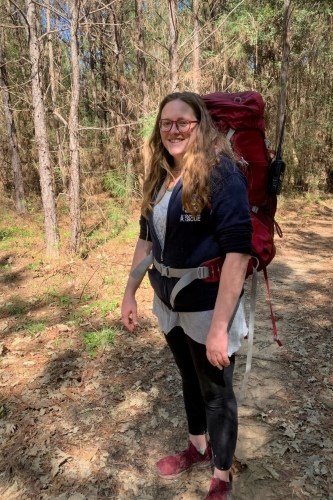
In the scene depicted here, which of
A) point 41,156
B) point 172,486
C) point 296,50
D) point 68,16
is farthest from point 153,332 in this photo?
point 296,50

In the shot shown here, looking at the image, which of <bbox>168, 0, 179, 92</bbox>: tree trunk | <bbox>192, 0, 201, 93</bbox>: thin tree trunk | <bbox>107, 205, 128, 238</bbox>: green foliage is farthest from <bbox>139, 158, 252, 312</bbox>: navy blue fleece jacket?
<bbox>192, 0, 201, 93</bbox>: thin tree trunk

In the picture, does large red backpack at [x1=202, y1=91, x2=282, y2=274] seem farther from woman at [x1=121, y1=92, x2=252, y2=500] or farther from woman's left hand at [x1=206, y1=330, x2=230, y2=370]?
woman's left hand at [x1=206, y1=330, x2=230, y2=370]

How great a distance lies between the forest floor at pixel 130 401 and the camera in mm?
2482

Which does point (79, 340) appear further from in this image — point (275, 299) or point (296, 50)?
point (296, 50)

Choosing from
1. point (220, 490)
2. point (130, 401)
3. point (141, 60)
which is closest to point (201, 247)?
point (220, 490)

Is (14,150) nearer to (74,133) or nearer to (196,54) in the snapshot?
(74,133)

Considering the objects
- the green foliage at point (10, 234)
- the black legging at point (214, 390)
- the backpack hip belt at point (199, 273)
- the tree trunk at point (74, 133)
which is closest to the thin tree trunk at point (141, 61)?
the tree trunk at point (74, 133)

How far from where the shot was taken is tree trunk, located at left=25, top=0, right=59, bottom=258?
656 cm

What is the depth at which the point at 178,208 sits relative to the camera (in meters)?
1.70

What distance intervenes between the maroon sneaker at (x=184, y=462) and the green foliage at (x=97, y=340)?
5.60 feet

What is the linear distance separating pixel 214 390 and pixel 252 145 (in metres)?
1.14

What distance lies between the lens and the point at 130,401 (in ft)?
10.9

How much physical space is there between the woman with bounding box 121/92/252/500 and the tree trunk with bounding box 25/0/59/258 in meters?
5.50

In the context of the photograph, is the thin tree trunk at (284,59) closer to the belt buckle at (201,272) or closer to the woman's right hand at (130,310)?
the woman's right hand at (130,310)
